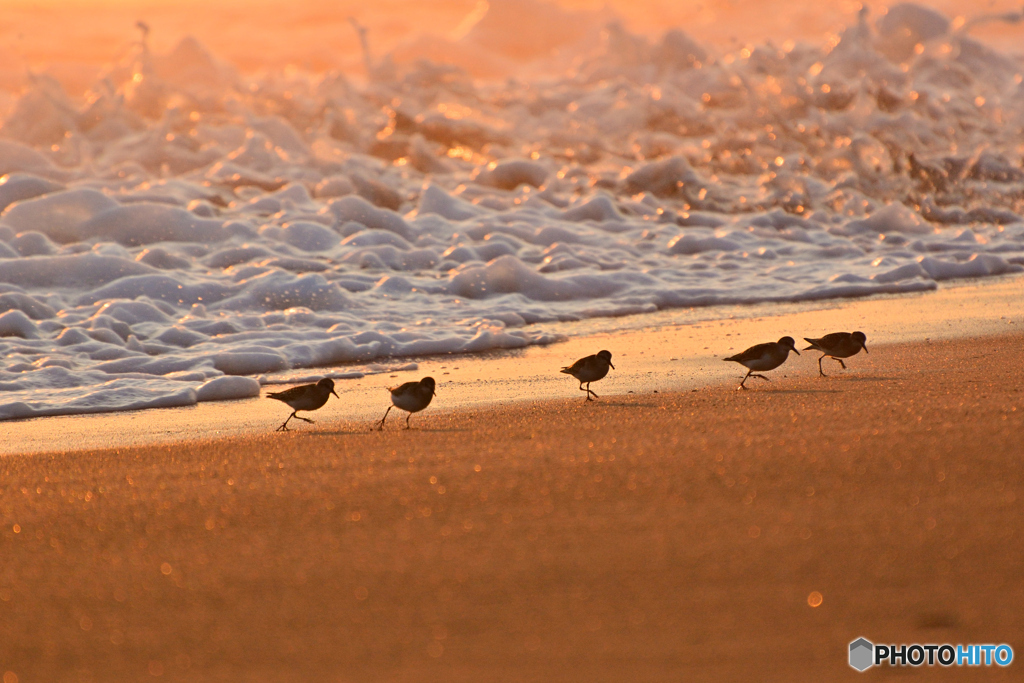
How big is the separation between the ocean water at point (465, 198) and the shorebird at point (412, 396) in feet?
5.40

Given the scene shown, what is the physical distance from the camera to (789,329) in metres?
7.84

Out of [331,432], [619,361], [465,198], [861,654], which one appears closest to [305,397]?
[331,432]

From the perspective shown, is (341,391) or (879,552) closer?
(879,552)

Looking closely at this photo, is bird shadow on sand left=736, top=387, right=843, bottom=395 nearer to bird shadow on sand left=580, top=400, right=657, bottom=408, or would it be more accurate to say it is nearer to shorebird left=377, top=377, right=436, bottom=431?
bird shadow on sand left=580, top=400, right=657, bottom=408

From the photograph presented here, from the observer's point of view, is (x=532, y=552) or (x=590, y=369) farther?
(x=590, y=369)

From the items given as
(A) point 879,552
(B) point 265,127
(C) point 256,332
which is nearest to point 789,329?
(C) point 256,332

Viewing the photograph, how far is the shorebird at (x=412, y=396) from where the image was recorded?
5.16 meters

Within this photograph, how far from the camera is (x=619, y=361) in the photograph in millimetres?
6926

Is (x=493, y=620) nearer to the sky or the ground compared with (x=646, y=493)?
nearer to the ground

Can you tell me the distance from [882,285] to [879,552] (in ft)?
24.0

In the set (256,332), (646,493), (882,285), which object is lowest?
(646,493)

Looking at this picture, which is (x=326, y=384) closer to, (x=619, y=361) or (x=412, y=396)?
(x=412, y=396)

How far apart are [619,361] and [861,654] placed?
15.1ft

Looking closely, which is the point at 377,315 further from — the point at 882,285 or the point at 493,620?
the point at 493,620
